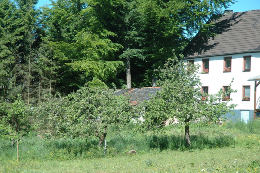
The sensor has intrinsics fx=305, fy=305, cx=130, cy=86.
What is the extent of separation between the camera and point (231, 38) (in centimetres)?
3475

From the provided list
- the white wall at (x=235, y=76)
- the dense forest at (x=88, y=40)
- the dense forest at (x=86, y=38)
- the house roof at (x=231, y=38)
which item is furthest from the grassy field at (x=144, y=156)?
Result: the house roof at (x=231, y=38)

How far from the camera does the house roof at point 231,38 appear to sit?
3303 cm

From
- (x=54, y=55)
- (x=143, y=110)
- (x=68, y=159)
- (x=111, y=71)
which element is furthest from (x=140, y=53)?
(x=68, y=159)

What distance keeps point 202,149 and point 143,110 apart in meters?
3.77

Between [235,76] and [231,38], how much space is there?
189 inches

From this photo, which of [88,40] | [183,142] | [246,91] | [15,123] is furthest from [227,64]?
[15,123]

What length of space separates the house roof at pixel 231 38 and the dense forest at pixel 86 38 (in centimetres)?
168

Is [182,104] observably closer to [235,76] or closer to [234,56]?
[235,76]

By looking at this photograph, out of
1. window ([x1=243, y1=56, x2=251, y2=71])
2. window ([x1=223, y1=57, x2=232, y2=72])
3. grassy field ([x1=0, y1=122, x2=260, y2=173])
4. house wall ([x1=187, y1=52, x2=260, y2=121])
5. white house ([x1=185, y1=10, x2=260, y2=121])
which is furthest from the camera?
window ([x1=223, y1=57, x2=232, y2=72])

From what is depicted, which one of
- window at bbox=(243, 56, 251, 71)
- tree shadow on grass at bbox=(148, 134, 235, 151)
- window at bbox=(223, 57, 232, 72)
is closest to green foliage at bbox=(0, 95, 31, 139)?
tree shadow on grass at bbox=(148, 134, 235, 151)

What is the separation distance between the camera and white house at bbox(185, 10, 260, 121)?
31.5m

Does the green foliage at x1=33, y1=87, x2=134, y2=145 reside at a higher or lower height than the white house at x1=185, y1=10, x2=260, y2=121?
lower

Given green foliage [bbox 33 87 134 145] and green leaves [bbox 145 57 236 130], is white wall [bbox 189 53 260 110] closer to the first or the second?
green leaves [bbox 145 57 236 130]

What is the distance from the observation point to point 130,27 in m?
37.0
